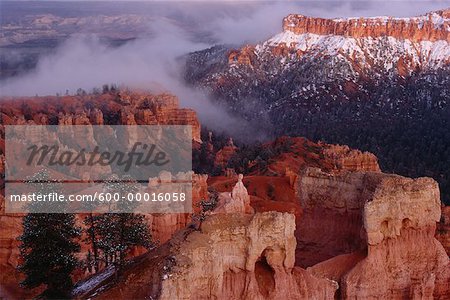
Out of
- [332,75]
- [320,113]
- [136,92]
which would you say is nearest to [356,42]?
[332,75]

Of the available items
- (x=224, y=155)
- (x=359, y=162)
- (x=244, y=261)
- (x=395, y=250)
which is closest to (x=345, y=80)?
(x=224, y=155)

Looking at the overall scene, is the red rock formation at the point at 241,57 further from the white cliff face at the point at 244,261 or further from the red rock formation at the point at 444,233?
the white cliff face at the point at 244,261

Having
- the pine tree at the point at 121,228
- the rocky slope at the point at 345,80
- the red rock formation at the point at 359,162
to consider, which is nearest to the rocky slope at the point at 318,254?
the pine tree at the point at 121,228

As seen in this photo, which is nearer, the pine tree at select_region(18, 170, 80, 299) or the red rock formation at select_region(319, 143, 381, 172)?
the pine tree at select_region(18, 170, 80, 299)

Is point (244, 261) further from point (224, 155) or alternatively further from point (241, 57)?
point (241, 57)

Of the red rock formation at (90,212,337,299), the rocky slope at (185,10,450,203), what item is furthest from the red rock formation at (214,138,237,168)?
the red rock formation at (90,212,337,299)

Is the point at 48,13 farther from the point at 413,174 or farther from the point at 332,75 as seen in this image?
the point at 413,174

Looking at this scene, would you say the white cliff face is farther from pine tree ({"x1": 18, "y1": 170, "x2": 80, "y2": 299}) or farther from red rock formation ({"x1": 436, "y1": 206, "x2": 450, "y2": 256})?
red rock formation ({"x1": 436, "y1": 206, "x2": 450, "y2": 256})
